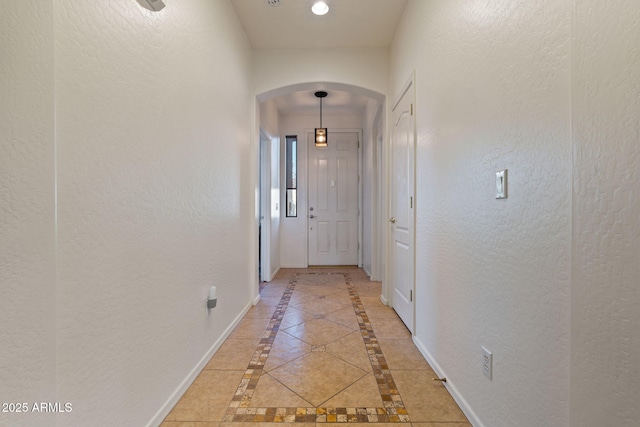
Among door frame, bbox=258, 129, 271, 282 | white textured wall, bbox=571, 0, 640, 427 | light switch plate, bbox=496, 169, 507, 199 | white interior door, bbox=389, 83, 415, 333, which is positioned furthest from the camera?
door frame, bbox=258, 129, 271, 282

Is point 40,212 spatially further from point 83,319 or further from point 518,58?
point 518,58

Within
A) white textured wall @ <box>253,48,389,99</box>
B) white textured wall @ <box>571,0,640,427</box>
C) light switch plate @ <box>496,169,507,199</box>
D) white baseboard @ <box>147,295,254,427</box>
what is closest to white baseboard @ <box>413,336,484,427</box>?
white textured wall @ <box>571,0,640,427</box>

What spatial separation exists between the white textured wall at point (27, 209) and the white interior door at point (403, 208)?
7.23ft

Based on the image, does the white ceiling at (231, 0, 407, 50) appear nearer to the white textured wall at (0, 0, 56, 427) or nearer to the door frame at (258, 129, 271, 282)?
the door frame at (258, 129, 271, 282)

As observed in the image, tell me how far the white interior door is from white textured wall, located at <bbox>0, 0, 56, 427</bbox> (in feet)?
7.23

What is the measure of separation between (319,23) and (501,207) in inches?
98.1

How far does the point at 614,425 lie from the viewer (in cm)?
76

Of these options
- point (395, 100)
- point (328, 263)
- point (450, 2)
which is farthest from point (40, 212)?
point (328, 263)

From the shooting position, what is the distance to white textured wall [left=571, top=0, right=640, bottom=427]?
72 cm

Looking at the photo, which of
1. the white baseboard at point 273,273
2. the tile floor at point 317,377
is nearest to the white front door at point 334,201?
the white baseboard at point 273,273

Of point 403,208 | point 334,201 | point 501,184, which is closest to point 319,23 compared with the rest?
point 403,208

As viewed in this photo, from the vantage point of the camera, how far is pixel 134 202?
4.27 feet

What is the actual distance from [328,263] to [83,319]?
16.3 ft

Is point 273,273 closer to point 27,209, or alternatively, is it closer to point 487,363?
point 487,363
